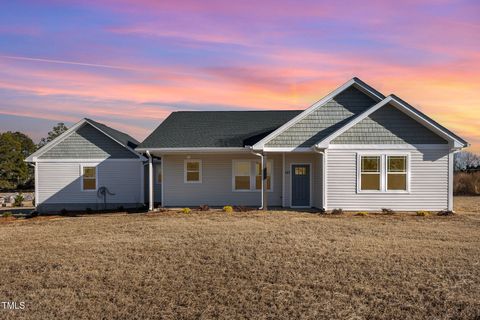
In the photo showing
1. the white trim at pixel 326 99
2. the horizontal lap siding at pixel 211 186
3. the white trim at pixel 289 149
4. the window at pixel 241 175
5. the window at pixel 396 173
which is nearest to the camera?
the window at pixel 396 173

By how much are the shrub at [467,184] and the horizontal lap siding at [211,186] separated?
18124mm

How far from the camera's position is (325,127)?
1975 cm

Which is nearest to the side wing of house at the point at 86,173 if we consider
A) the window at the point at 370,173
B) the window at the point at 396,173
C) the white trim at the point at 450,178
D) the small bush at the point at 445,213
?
the window at the point at 370,173

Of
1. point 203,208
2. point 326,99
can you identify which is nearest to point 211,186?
point 203,208

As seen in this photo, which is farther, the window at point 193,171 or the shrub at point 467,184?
the shrub at point 467,184

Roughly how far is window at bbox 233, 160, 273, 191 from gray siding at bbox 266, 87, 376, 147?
2520 millimetres

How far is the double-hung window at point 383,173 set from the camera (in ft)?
61.3

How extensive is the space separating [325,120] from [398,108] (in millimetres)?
3021

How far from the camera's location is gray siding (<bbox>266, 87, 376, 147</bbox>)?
19500 millimetres

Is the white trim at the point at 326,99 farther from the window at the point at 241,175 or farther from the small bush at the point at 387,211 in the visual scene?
the small bush at the point at 387,211

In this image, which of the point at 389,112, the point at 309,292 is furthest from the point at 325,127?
the point at 309,292

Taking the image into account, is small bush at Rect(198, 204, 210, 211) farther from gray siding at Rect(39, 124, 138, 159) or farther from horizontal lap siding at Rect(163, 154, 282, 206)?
gray siding at Rect(39, 124, 138, 159)

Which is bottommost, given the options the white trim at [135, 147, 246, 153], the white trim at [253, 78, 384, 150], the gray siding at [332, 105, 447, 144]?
the white trim at [135, 147, 246, 153]

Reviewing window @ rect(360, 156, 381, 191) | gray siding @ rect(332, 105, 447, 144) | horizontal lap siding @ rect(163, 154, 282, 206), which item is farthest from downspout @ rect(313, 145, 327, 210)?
horizontal lap siding @ rect(163, 154, 282, 206)
